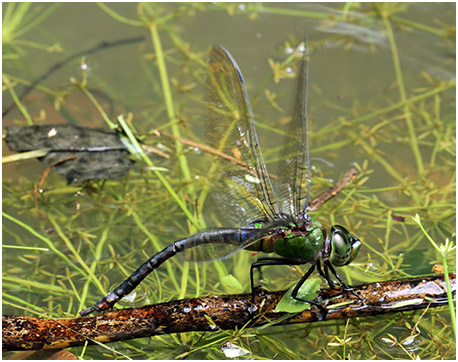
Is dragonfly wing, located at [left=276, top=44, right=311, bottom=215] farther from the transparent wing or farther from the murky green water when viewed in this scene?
the murky green water

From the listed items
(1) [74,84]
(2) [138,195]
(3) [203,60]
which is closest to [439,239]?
(2) [138,195]

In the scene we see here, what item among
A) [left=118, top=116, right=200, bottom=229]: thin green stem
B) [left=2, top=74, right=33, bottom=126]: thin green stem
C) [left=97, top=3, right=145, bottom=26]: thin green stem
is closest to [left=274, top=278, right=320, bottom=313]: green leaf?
[left=118, top=116, right=200, bottom=229]: thin green stem

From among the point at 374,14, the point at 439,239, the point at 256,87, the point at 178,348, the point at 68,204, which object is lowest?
the point at 178,348

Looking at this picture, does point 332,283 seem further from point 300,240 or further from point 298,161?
point 298,161

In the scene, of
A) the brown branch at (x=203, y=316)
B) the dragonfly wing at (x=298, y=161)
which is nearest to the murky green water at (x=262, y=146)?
the brown branch at (x=203, y=316)

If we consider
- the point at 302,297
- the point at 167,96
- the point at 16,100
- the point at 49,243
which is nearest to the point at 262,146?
the point at 167,96

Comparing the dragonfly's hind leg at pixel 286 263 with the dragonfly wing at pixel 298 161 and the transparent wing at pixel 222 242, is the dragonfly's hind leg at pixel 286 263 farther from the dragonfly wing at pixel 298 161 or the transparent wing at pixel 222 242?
the dragonfly wing at pixel 298 161

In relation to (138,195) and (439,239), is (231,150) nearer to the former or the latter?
(138,195)
